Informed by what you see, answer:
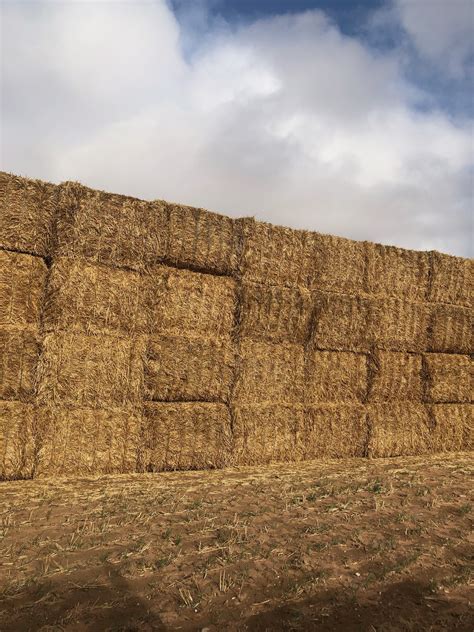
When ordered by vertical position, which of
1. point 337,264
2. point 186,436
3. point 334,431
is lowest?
point 186,436

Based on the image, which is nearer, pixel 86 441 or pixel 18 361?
pixel 18 361

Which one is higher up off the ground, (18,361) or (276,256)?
(276,256)

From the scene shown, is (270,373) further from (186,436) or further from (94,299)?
(94,299)

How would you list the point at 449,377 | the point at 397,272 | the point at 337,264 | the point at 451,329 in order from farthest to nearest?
the point at 451,329 < the point at 449,377 < the point at 397,272 < the point at 337,264

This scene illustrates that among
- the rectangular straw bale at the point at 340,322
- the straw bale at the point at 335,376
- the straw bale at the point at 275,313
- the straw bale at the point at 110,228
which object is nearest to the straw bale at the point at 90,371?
the straw bale at the point at 110,228

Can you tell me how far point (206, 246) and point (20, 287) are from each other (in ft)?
11.2

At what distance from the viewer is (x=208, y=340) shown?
10.6 m

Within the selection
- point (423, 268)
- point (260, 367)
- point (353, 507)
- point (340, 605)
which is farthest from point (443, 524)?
point (423, 268)

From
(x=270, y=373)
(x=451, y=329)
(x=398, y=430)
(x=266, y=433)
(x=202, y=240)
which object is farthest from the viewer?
(x=451, y=329)

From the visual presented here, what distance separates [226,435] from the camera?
10781 mm

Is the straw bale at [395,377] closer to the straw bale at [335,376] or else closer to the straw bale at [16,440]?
the straw bale at [335,376]

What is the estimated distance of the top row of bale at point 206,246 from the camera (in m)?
9.11

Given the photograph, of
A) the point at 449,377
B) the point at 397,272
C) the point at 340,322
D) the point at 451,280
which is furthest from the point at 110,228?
the point at 449,377

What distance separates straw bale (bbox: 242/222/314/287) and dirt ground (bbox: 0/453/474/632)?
4.42 meters
